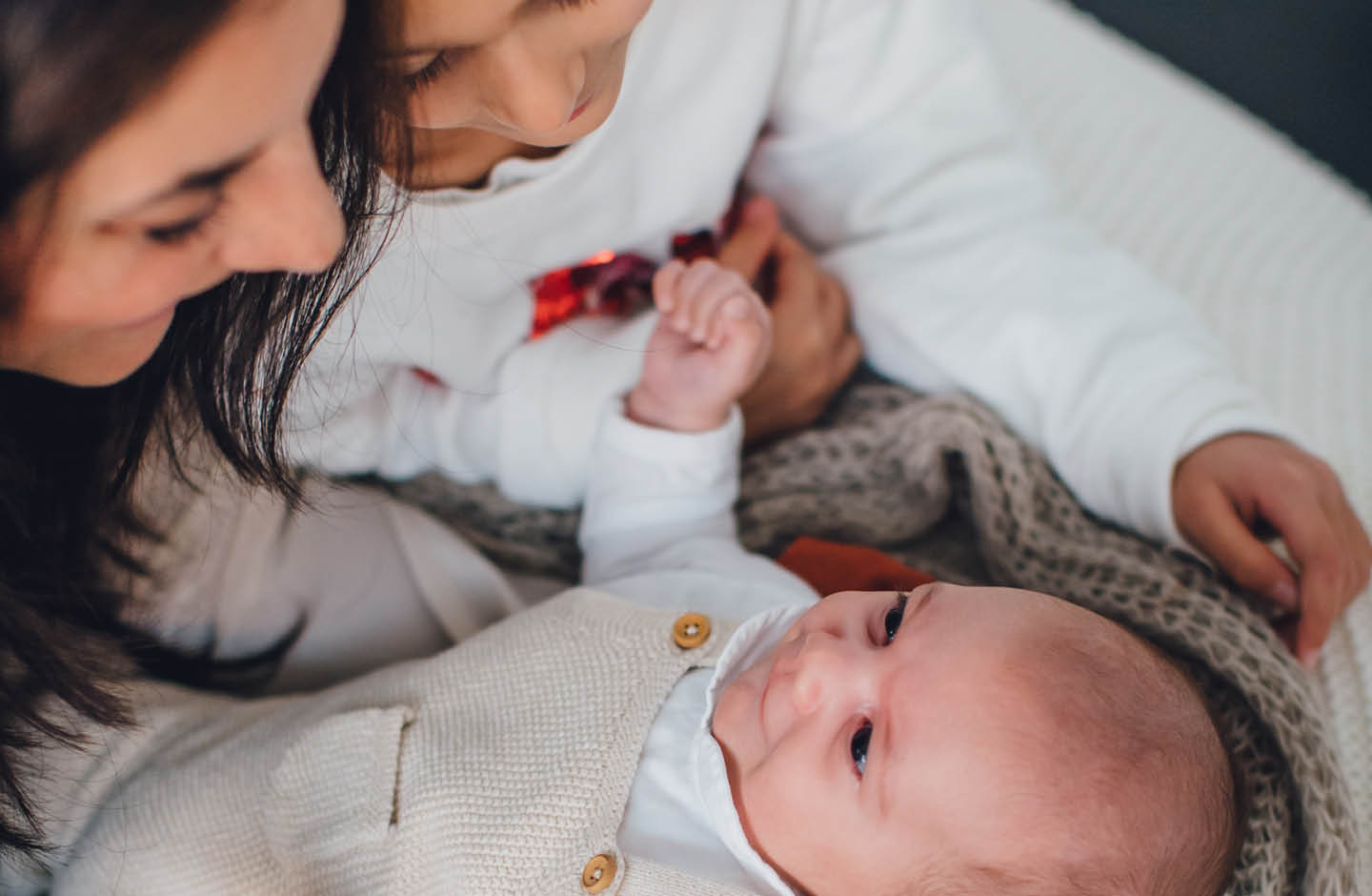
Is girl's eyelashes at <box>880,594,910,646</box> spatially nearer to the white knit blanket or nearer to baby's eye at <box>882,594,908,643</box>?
baby's eye at <box>882,594,908,643</box>

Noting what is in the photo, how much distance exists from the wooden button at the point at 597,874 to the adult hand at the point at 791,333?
1.36 ft

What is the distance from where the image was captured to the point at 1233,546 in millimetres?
704

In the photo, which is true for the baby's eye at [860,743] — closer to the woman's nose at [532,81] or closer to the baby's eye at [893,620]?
the baby's eye at [893,620]

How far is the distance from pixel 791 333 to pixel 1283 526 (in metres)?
0.39

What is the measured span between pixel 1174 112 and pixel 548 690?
90 cm

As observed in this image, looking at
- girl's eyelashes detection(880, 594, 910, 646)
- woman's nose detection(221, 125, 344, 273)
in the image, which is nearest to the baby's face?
girl's eyelashes detection(880, 594, 910, 646)

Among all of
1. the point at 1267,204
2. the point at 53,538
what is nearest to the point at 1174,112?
the point at 1267,204

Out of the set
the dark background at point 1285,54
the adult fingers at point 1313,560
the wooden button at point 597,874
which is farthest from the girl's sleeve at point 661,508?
the dark background at point 1285,54

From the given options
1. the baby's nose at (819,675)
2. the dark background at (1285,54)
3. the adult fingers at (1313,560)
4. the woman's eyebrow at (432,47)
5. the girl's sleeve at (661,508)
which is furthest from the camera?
the dark background at (1285,54)

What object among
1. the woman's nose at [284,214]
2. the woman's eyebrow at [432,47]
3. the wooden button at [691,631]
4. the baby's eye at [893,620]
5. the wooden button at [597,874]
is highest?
the woman's eyebrow at [432,47]

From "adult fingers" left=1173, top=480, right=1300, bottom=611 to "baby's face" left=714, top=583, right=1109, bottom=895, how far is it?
181 millimetres

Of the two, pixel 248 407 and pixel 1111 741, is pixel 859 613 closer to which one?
pixel 1111 741

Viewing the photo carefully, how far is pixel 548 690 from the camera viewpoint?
0.68 m

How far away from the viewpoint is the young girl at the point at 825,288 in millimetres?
733
